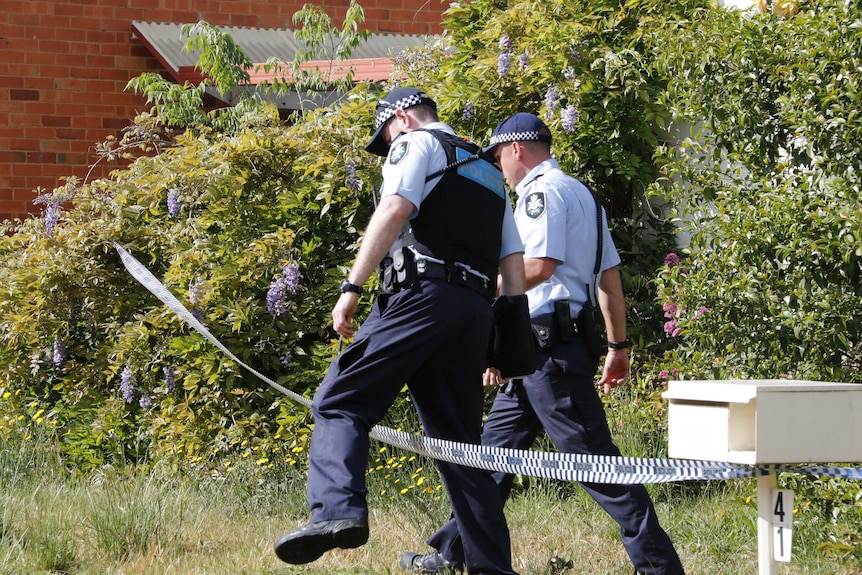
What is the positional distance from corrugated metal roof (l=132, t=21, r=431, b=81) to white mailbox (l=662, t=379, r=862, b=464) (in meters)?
8.60

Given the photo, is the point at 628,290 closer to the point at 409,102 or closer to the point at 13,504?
the point at 409,102

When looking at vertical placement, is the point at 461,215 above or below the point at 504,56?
below

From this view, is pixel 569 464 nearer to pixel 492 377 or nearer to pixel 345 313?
pixel 492 377

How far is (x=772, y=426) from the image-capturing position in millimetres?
3100

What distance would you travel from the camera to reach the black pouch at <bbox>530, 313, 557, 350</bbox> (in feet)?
15.2

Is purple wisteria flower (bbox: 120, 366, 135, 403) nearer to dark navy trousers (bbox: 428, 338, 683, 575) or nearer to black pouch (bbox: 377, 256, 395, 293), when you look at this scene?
dark navy trousers (bbox: 428, 338, 683, 575)

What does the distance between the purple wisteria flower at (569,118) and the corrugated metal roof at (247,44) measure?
5.21 m

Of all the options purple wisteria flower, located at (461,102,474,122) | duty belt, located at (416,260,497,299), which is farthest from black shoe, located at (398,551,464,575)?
purple wisteria flower, located at (461,102,474,122)

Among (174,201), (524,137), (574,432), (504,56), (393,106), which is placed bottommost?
(574,432)

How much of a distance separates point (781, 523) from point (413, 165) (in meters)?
1.80

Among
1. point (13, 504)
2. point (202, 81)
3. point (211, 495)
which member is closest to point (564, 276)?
point (211, 495)

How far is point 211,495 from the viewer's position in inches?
246

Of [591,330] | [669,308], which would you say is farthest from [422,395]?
[669,308]

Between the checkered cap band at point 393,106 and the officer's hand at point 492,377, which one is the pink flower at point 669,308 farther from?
the checkered cap band at point 393,106
